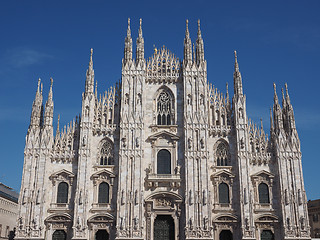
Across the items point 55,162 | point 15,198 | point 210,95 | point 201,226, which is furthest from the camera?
point 15,198

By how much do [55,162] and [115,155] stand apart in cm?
594

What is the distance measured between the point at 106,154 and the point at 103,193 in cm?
393

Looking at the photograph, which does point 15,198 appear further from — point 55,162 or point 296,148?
point 296,148

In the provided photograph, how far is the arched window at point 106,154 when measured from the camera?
132 feet

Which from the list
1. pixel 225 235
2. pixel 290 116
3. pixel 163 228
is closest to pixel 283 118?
pixel 290 116

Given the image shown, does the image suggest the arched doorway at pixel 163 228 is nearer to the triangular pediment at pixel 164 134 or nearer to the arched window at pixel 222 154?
the arched window at pixel 222 154

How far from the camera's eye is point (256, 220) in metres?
37.8

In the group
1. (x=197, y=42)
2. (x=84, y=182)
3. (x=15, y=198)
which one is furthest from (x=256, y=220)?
(x=15, y=198)

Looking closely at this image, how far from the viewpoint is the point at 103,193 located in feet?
128

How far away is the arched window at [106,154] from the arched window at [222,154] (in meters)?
10.7

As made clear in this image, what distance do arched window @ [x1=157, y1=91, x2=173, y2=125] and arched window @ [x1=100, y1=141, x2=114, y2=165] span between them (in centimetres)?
562

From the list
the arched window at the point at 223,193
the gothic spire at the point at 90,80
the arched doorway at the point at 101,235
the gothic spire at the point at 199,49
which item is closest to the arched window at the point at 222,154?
the arched window at the point at 223,193

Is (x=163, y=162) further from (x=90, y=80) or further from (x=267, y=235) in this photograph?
(x=267, y=235)

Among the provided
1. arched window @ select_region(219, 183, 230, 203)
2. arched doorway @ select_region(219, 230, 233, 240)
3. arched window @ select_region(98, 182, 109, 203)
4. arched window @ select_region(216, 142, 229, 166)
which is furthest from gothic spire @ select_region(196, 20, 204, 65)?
arched doorway @ select_region(219, 230, 233, 240)
